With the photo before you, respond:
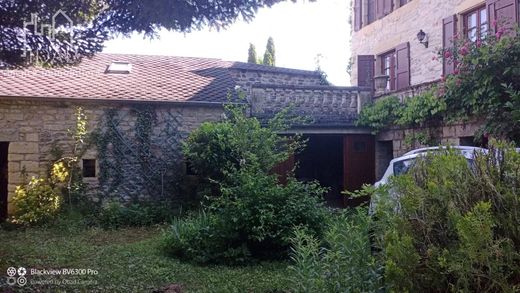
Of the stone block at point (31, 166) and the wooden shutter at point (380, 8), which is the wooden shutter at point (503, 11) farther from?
the stone block at point (31, 166)

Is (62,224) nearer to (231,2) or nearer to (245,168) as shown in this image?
(245,168)

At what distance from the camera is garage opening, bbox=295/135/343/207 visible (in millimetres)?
15727

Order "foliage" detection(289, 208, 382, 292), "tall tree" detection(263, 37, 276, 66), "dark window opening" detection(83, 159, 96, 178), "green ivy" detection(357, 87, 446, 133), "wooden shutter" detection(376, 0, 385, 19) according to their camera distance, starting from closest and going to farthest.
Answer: "foliage" detection(289, 208, 382, 292), "green ivy" detection(357, 87, 446, 133), "dark window opening" detection(83, 159, 96, 178), "wooden shutter" detection(376, 0, 385, 19), "tall tree" detection(263, 37, 276, 66)

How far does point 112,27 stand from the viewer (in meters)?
5.00

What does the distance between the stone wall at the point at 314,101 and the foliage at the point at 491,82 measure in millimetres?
3764

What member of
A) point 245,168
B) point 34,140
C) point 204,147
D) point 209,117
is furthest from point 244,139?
point 34,140

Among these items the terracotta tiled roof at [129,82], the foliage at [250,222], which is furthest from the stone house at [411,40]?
the terracotta tiled roof at [129,82]

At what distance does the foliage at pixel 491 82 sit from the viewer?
755 centimetres

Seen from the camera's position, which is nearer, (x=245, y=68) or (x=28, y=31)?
(x=28, y=31)

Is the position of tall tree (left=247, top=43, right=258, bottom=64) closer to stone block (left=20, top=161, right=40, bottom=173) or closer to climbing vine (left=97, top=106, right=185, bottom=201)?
climbing vine (left=97, top=106, right=185, bottom=201)

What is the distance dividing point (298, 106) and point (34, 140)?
6.45 m

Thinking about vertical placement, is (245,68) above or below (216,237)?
above

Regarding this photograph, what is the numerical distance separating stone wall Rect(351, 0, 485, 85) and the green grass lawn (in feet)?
26.0

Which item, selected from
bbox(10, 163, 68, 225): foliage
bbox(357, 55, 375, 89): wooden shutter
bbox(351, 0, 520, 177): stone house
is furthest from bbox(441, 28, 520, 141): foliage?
bbox(10, 163, 68, 225): foliage
